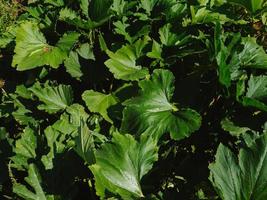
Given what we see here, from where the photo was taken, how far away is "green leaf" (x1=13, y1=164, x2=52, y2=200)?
196cm

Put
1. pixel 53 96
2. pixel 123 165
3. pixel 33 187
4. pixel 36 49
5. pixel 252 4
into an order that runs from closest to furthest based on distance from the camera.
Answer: pixel 123 165
pixel 33 187
pixel 252 4
pixel 53 96
pixel 36 49

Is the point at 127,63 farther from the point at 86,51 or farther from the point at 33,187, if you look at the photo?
the point at 33,187

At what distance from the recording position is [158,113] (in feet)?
7.16

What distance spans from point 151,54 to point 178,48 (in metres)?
0.18

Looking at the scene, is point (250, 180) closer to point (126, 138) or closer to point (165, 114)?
point (126, 138)

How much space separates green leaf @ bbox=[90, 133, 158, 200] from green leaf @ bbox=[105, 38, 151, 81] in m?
0.64

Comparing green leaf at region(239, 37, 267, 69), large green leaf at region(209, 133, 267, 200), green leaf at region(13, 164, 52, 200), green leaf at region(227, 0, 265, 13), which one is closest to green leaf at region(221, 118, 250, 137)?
green leaf at region(239, 37, 267, 69)

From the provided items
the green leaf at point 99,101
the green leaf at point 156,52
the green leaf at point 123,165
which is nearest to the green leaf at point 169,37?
the green leaf at point 156,52

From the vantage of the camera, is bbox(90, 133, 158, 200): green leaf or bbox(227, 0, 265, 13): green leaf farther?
bbox(227, 0, 265, 13): green leaf

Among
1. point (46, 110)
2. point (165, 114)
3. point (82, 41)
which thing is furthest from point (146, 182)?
point (82, 41)

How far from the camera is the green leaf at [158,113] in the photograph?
2082 millimetres

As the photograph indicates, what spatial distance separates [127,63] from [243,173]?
1155 millimetres

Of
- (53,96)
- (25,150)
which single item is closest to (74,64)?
(53,96)

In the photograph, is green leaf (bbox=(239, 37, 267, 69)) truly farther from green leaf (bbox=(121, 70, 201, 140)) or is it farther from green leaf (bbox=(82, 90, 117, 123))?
green leaf (bbox=(82, 90, 117, 123))
